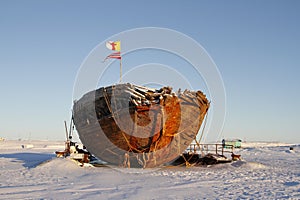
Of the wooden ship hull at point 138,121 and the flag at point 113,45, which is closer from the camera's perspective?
the wooden ship hull at point 138,121

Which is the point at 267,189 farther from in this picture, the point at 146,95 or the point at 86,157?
the point at 86,157

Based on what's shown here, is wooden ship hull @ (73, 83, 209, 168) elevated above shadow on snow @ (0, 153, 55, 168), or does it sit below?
above

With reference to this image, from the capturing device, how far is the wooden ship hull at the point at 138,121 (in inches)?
553

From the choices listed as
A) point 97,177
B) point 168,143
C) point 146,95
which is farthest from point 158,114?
point 97,177

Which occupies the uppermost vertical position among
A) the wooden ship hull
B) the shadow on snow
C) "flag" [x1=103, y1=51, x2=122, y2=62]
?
"flag" [x1=103, y1=51, x2=122, y2=62]

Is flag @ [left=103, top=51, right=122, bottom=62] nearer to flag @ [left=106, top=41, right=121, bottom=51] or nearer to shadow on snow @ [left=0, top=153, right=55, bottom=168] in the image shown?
flag @ [left=106, top=41, right=121, bottom=51]

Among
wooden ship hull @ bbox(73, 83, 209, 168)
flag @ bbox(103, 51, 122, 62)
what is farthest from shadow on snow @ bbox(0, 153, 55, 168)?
flag @ bbox(103, 51, 122, 62)

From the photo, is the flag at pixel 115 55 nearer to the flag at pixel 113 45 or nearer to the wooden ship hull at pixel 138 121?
the flag at pixel 113 45

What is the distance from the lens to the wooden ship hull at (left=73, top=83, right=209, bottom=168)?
46.1 ft

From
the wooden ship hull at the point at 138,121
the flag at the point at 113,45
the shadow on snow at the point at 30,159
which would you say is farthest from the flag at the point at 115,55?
the shadow on snow at the point at 30,159

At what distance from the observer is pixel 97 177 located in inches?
451

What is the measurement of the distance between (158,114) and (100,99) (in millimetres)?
2955

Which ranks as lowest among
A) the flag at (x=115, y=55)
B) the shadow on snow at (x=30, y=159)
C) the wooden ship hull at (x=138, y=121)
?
the shadow on snow at (x=30, y=159)

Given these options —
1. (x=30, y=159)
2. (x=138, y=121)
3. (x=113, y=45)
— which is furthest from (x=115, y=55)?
(x=30, y=159)
